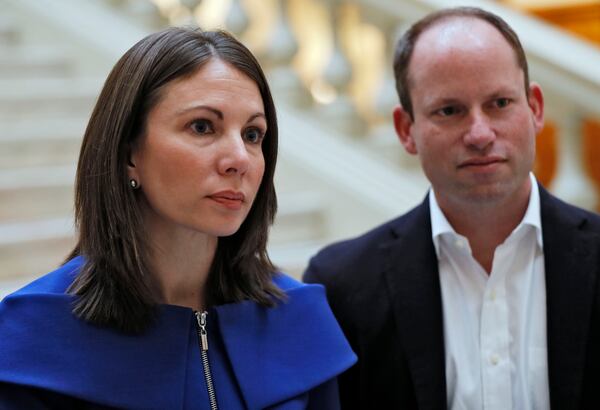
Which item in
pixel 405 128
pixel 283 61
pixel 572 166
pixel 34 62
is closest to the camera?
pixel 405 128

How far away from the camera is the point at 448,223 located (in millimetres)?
2680

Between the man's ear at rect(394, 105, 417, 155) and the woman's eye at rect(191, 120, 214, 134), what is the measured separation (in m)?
0.75

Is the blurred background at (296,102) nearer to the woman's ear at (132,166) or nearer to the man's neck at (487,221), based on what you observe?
the man's neck at (487,221)

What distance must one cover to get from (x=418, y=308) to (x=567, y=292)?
1.19ft

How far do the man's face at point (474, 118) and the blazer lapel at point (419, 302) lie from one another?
0.17 metres

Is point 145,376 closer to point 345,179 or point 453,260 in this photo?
point 453,260

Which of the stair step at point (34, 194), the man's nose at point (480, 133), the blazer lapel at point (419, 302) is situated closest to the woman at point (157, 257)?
the blazer lapel at point (419, 302)

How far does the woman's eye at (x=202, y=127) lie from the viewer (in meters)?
2.12

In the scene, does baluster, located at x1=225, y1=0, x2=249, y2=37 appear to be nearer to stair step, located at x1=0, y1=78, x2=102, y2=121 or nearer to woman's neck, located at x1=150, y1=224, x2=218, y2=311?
stair step, located at x1=0, y1=78, x2=102, y2=121

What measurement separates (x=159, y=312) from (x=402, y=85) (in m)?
0.95

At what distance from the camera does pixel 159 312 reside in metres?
2.17

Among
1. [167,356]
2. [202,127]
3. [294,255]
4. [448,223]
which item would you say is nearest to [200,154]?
[202,127]

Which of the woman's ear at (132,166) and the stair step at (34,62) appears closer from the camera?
the woman's ear at (132,166)

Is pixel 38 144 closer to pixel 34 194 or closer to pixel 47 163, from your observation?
pixel 47 163
